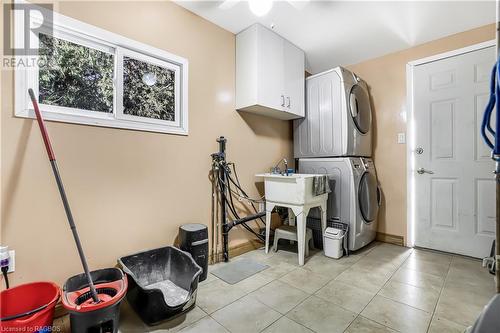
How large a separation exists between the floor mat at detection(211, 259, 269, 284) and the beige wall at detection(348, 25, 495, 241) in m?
1.84

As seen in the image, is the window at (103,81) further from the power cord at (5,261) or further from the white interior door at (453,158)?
the white interior door at (453,158)

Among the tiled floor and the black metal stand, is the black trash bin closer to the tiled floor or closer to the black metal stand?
the tiled floor

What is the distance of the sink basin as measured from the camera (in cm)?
222

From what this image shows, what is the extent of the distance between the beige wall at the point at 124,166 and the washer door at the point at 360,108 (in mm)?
1222

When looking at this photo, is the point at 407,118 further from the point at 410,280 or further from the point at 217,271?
the point at 217,271

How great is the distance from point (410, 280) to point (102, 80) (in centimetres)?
298

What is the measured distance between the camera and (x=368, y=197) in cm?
271

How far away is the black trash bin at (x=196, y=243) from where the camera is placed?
1873mm

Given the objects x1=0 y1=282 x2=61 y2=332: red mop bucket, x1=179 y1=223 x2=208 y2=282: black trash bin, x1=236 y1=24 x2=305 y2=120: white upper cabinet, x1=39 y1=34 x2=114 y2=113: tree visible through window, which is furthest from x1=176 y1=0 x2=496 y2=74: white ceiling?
x1=0 y1=282 x2=61 y2=332: red mop bucket

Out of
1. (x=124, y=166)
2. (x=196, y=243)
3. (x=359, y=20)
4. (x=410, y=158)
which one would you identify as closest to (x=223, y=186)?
(x=196, y=243)

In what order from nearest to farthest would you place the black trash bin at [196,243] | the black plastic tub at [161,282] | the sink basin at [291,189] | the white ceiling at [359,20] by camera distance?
the black plastic tub at [161,282]
the black trash bin at [196,243]
the white ceiling at [359,20]
the sink basin at [291,189]

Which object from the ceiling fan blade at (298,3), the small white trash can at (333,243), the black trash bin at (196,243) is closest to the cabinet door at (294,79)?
the ceiling fan blade at (298,3)

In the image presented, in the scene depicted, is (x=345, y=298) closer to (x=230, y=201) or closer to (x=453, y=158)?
(x=230, y=201)

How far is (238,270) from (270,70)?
2075 mm
